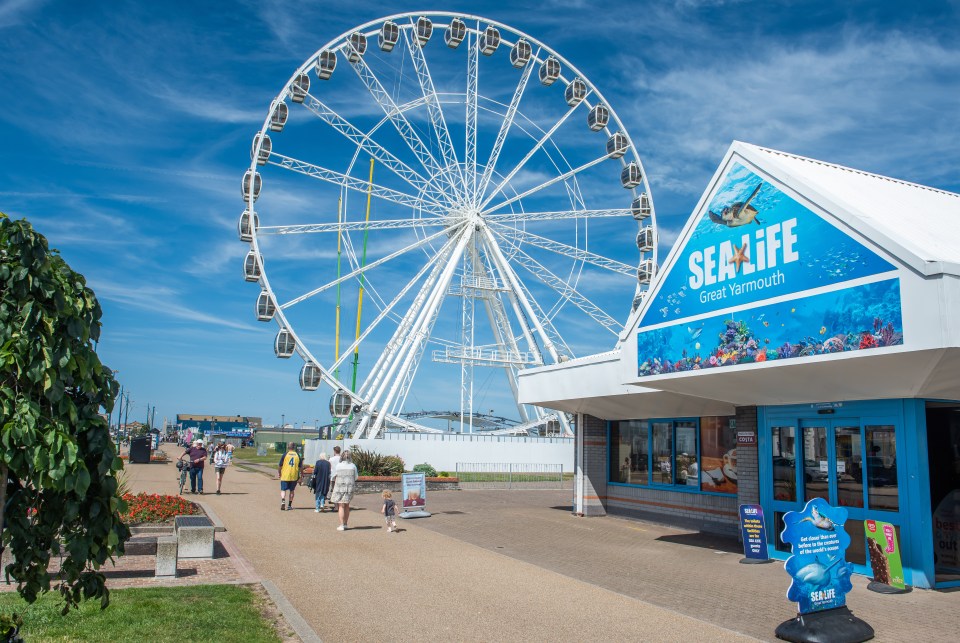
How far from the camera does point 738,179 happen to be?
12.6m

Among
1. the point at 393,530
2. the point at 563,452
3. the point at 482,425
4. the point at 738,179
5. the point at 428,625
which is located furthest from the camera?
the point at 482,425

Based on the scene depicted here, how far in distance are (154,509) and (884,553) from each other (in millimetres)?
12283

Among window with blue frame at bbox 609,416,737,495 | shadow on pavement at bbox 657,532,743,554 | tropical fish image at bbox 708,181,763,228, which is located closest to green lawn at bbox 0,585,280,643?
tropical fish image at bbox 708,181,763,228

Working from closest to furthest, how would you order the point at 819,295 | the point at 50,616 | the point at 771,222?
the point at 50,616 < the point at 819,295 < the point at 771,222

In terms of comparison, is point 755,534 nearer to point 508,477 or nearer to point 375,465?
point 375,465

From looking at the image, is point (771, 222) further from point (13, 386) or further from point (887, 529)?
point (13, 386)

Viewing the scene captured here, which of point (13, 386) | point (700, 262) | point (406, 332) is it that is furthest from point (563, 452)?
point (13, 386)

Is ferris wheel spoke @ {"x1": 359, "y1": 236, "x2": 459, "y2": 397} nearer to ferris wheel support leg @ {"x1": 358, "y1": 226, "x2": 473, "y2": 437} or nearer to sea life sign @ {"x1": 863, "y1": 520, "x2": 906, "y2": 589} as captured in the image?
ferris wheel support leg @ {"x1": 358, "y1": 226, "x2": 473, "y2": 437}

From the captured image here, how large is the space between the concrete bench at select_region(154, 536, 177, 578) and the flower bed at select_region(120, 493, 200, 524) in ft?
11.9

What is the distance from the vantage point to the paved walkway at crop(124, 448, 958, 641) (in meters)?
8.63

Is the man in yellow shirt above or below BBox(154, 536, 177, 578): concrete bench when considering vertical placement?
above

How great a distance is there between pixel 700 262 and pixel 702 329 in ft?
3.72

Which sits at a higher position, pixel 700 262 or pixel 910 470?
pixel 700 262

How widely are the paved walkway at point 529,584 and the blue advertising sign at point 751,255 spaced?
4142mm
